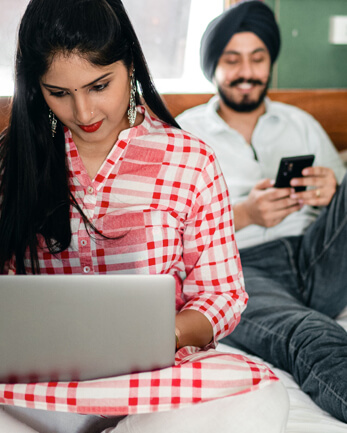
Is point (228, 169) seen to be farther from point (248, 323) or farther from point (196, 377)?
point (196, 377)

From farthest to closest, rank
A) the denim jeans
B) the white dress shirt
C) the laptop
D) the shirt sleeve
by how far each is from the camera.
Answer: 1. the white dress shirt
2. the denim jeans
3. the shirt sleeve
4. the laptop

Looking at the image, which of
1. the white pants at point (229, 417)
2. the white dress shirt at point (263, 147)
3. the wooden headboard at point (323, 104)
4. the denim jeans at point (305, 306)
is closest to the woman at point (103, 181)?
the white pants at point (229, 417)

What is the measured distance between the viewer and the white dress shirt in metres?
1.73

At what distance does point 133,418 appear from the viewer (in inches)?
30.0

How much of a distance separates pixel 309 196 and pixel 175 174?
0.75 meters

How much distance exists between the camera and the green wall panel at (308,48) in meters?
2.10

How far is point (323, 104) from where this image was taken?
82.0 inches

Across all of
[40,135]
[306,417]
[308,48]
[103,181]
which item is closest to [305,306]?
[306,417]

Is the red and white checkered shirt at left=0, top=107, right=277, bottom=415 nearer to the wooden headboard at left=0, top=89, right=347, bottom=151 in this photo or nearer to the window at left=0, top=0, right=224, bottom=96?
the wooden headboard at left=0, top=89, right=347, bottom=151

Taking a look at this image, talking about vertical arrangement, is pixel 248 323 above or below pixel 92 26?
below

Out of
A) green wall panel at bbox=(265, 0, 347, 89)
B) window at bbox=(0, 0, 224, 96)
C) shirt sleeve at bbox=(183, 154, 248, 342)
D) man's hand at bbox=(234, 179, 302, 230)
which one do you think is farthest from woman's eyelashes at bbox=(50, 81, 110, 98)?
green wall panel at bbox=(265, 0, 347, 89)

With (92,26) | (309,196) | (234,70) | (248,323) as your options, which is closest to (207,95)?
(234,70)

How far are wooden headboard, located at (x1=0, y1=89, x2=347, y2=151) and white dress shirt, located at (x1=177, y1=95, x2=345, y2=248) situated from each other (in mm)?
92

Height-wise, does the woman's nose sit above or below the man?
above
